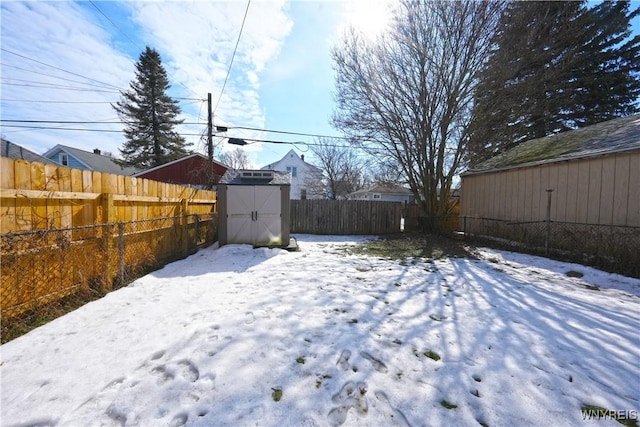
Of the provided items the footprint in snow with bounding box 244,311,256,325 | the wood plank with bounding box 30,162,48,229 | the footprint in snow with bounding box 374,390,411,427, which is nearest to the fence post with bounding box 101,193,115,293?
the wood plank with bounding box 30,162,48,229

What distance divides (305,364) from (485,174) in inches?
443

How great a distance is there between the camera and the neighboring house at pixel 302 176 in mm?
29812

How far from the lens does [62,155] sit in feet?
67.4

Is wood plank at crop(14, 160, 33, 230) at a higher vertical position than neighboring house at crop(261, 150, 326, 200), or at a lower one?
lower

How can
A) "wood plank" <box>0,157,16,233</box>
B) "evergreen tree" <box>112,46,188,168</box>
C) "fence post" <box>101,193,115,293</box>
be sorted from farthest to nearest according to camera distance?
"evergreen tree" <box>112,46,188,168</box>, "fence post" <box>101,193,115,293</box>, "wood plank" <box>0,157,16,233</box>

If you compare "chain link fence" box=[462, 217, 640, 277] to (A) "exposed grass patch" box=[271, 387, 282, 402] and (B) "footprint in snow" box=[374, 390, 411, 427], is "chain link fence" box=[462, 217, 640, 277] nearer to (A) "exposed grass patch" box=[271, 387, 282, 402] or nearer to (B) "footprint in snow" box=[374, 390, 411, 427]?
(B) "footprint in snow" box=[374, 390, 411, 427]

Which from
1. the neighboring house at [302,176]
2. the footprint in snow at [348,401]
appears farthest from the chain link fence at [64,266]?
the neighboring house at [302,176]

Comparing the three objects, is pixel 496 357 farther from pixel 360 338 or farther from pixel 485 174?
pixel 485 174

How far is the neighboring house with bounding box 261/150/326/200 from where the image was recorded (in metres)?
29.8

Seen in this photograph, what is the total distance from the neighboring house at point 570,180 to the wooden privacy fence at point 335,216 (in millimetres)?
4468

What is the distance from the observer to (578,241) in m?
6.88

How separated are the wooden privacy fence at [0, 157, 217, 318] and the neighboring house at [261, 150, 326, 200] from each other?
23.4m

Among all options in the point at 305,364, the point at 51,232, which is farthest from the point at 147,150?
the point at 305,364

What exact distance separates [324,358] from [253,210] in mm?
5731
